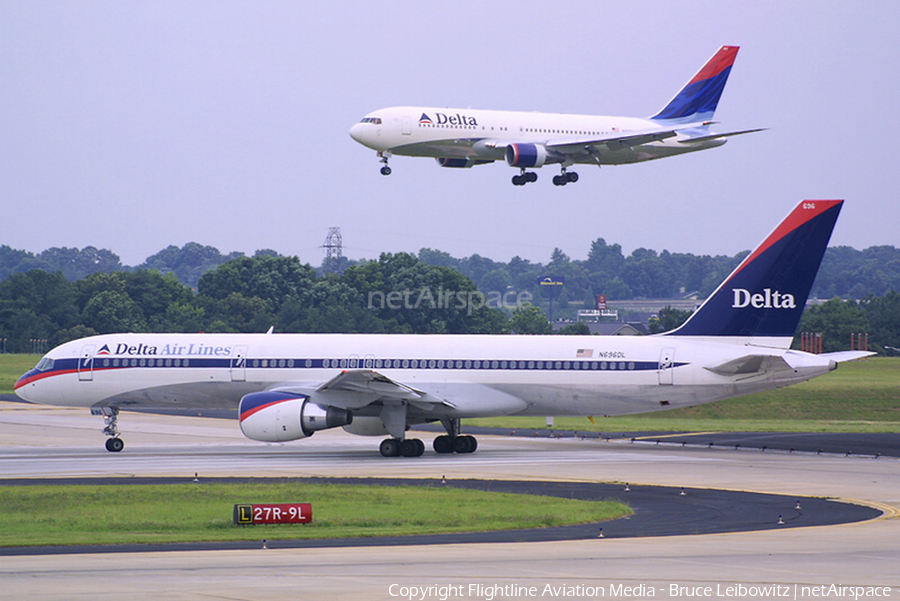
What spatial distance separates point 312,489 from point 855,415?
38550 mm

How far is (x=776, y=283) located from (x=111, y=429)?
23103mm

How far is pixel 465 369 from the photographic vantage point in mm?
38812

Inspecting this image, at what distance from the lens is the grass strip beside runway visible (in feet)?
69.2

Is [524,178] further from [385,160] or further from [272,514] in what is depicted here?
[272,514]

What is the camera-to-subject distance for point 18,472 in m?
32.7

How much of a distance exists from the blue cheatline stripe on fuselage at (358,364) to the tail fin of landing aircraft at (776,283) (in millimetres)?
2518

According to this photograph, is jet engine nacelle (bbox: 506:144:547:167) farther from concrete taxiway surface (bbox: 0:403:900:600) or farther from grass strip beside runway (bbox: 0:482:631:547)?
grass strip beside runway (bbox: 0:482:631:547)

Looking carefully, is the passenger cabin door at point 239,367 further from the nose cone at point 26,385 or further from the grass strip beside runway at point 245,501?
the grass strip beside runway at point 245,501

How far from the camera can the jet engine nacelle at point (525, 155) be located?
1784 inches

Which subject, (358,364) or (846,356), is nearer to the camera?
(846,356)

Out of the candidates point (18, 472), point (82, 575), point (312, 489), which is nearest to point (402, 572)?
point (82, 575)

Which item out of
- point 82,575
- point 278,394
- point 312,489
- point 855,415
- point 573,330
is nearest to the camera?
point 82,575

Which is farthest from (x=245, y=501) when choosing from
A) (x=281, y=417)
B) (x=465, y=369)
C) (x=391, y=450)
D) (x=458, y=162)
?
(x=458, y=162)

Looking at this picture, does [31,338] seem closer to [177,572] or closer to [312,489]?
[312,489]
